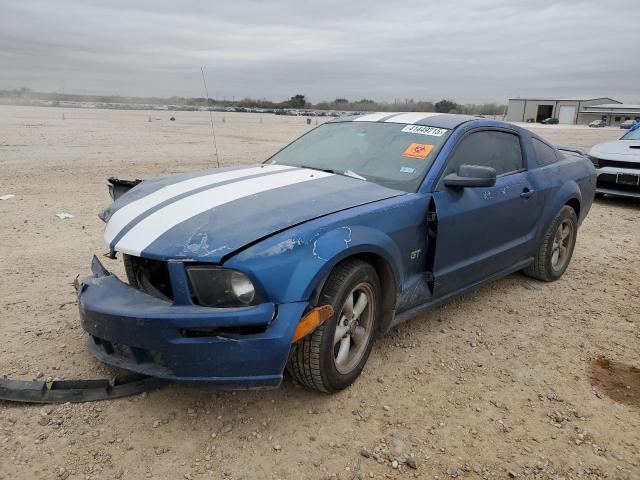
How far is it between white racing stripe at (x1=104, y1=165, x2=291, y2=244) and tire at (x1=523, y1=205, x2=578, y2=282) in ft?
8.70

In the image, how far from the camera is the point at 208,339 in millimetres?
2340

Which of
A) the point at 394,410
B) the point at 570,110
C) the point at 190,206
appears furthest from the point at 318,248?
the point at 570,110

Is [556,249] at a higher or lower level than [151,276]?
lower

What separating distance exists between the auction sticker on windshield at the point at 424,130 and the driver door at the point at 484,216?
160 mm

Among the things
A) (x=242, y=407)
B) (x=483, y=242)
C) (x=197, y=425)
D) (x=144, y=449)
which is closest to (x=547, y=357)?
(x=483, y=242)

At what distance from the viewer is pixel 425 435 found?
8.63ft

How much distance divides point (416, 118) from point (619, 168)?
21.3 feet

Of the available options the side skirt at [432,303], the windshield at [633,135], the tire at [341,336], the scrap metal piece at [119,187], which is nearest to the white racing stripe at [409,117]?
the side skirt at [432,303]

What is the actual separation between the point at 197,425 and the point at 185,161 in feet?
37.5

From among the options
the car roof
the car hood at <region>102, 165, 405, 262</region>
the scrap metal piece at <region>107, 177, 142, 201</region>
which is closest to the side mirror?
the car hood at <region>102, 165, 405, 262</region>

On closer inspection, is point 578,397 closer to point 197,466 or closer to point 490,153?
point 490,153

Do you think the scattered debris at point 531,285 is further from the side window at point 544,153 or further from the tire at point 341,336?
the tire at point 341,336

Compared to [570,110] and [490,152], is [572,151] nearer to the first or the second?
[490,152]

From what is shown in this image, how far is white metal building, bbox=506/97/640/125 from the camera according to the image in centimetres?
6631
